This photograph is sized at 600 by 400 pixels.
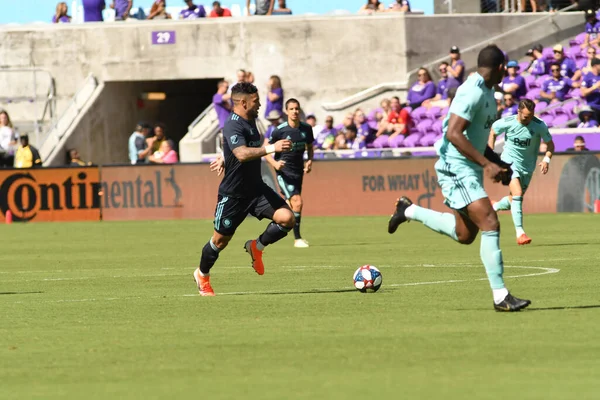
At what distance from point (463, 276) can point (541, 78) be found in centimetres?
1963

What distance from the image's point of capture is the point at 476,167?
11.2m

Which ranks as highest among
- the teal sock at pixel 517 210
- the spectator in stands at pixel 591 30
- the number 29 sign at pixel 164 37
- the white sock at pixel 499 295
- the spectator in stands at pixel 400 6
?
the spectator in stands at pixel 400 6

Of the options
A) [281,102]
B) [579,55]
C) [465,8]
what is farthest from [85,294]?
[465,8]

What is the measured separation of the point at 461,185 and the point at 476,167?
0.23 metres

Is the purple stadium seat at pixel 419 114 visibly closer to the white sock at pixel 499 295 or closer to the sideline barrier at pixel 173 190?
the sideline barrier at pixel 173 190

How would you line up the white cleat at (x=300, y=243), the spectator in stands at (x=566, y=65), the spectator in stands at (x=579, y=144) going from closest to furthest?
the white cleat at (x=300, y=243) → the spectator in stands at (x=579, y=144) → the spectator in stands at (x=566, y=65)

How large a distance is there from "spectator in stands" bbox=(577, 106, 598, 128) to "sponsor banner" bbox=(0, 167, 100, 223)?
11894 mm

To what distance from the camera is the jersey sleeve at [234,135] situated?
13117 millimetres

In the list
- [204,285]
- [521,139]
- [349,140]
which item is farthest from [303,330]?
[349,140]

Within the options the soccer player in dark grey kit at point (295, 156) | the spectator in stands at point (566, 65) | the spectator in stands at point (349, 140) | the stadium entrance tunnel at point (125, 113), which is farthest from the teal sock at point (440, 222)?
the stadium entrance tunnel at point (125, 113)

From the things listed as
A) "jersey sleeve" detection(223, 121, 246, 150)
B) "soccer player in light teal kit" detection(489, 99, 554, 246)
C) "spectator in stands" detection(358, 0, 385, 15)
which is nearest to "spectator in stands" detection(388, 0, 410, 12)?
"spectator in stands" detection(358, 0, 385, 15)

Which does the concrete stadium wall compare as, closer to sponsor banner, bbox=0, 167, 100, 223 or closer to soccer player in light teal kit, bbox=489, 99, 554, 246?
sponsor banner, bbox=0, 167, 100, 223

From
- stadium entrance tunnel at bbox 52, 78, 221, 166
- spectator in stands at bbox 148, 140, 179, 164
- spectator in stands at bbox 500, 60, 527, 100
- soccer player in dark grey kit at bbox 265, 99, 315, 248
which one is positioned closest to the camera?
soccer player in dark grey kit at bbox 265, 99, 315, 248

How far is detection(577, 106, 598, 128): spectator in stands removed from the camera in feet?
102
